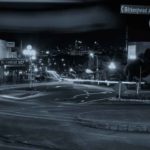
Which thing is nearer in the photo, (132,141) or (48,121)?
(132,141)

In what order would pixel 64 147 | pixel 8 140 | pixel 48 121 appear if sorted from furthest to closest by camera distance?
pixel 48 121 < pixel 8 140 < pixel 64 147

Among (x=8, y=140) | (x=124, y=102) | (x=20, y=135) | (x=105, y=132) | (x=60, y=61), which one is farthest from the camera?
(x=60, y=61)

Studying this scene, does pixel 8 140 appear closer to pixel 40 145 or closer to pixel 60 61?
pixel 40 145

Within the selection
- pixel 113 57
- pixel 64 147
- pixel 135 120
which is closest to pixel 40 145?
pixel 64 147

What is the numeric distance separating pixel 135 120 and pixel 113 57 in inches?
3365

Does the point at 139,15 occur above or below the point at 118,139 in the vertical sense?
above

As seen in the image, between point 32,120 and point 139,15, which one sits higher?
point 139,15

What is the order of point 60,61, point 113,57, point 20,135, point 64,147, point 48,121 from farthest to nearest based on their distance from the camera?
point 60,61, point 113,57, point 48,121, point 20,135, point 64,147

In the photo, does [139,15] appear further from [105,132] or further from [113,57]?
[113,57]

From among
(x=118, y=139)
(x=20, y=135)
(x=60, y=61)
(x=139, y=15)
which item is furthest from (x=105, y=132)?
(x=60, y=61)

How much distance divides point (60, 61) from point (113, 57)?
47.2 meters

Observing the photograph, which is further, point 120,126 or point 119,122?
point 119,122

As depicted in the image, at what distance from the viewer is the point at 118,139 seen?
1241cm

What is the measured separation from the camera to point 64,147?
1096cm
